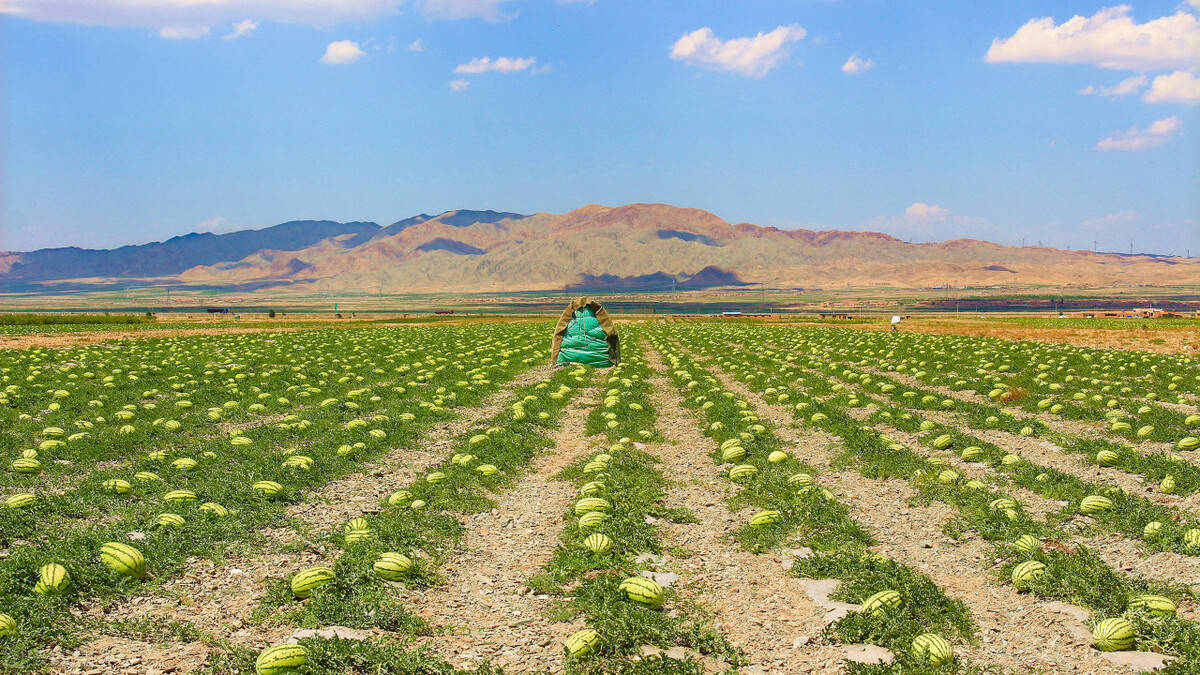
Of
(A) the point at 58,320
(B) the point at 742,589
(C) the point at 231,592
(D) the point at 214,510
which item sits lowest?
(B) the point at 742,589

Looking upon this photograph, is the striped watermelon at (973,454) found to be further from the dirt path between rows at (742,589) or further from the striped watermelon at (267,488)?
the striped watermelon at (267,488)

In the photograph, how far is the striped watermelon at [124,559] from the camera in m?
7.41

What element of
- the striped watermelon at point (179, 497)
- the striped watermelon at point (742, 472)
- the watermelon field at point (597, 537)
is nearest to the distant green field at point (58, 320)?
the watermelon field at point (597, 537)

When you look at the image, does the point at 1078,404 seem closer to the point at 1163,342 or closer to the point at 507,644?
the point at 507,644

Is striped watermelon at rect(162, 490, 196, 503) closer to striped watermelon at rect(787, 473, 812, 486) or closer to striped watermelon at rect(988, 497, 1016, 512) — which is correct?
striped watermelon at rect(787, 473, 812, 486)

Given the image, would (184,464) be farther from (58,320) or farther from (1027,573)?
(58,320)

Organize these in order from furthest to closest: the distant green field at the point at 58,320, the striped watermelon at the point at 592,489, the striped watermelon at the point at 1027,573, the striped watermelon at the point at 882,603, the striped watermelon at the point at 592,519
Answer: the distant green field at the point at 58,320 < the striped watermelon at the point at 592,489 < the striped watermelon at the point at 592,519 < the striped watermelon at the point at 1027,573 < the striped watermelon at the point at 882,603

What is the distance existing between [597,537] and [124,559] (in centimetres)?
452

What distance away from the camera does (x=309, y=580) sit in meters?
7.21

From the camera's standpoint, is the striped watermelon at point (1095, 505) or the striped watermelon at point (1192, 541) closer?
the striped watermelon at point (1192, 541)

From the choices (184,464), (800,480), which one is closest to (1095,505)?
(800,480)

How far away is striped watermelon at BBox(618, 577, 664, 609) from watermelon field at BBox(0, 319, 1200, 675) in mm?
26

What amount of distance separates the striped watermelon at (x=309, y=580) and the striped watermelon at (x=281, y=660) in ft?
4.08

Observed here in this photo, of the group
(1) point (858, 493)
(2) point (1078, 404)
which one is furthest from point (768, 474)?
(2) point (1078, 404)
